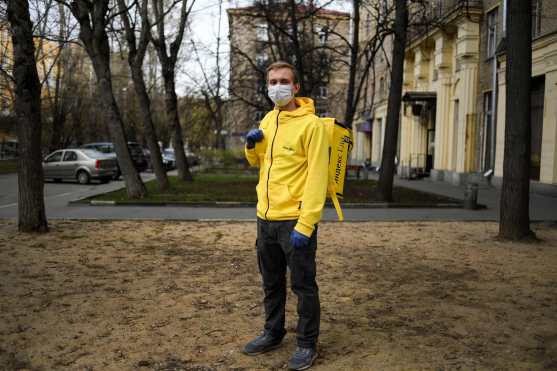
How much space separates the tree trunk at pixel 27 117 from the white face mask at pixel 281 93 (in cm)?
657

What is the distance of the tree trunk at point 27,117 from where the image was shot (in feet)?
28.0

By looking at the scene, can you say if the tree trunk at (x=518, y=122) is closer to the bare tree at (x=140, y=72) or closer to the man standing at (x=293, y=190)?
the man standing at (x=293, y=190)

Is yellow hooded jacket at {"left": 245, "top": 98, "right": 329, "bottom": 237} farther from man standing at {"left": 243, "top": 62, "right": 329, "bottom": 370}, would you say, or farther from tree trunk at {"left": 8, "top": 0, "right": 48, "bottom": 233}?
tree trunk at {"left": 8, "top": 0, "right": 48, "bottom": 233}

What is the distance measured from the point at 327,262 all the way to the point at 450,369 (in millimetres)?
3524

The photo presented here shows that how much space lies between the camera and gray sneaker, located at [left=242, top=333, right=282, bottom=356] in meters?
3.81

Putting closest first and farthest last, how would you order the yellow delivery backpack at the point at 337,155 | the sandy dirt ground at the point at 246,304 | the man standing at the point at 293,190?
the man standing at the point at 293,190
the yellow delivery backpack at the point at 337,155
the sandy dirt ground at the point at 246,304

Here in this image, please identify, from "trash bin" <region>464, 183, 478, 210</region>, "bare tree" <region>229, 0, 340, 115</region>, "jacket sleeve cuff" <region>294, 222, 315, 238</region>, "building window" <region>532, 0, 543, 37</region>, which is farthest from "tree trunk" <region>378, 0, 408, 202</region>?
"jacket sleeve cuff" <region>294, 222, 315, 238</region>

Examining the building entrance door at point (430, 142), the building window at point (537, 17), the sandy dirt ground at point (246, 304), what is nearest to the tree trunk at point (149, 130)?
the sandy dirt ground at point (246, 304)

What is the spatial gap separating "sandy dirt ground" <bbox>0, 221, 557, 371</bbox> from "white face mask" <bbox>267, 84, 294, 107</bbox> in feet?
6.03

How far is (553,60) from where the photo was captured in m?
15.9

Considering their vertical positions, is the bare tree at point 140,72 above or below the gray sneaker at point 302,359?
above

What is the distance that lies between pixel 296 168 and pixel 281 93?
0.52m

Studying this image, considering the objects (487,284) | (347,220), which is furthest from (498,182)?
(487,284)

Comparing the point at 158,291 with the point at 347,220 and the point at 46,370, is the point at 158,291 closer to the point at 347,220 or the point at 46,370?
Answer: the point at 46,370
